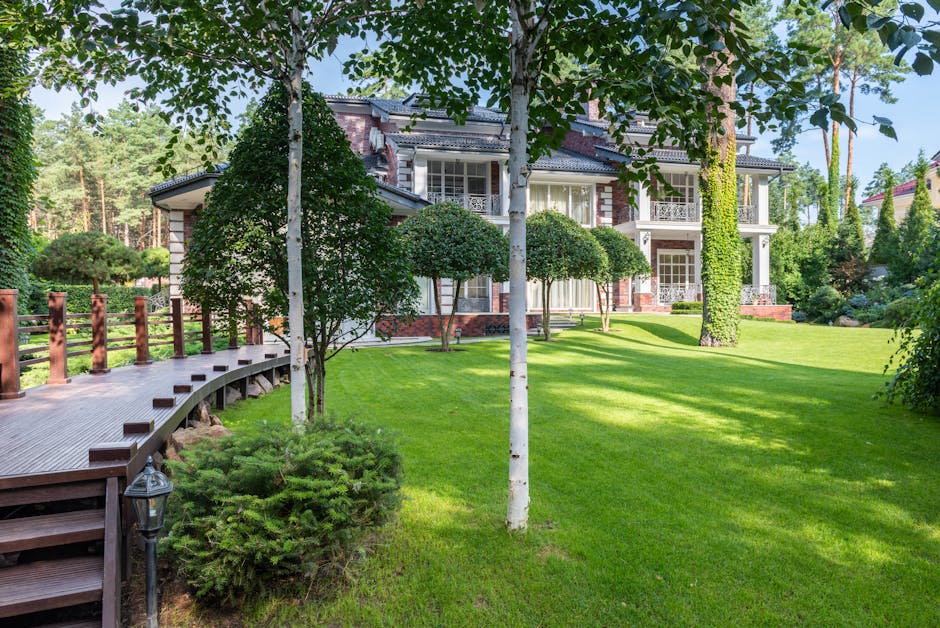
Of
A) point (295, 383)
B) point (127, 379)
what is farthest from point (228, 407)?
point (295, 383)

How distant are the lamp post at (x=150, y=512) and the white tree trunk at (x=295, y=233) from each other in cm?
150

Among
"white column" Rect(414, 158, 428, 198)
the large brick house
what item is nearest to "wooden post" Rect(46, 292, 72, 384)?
the large brick house

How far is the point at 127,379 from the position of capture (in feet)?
24.3

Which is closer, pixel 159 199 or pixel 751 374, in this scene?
pixel 751 374

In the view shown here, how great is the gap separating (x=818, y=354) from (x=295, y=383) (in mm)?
14281

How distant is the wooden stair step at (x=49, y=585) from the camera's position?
256 cm

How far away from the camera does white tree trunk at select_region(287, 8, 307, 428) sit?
421 cm

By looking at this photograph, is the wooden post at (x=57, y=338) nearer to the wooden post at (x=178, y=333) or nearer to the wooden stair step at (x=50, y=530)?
the wooden post at (x=178, y=333)

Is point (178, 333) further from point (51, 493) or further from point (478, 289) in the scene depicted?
point (478, 289)

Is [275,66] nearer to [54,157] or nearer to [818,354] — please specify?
[818,354]

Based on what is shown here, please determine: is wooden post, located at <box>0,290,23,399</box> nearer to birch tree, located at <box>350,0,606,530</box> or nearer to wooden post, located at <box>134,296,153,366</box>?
wooden post, located at <box>134,296,153,366</box>

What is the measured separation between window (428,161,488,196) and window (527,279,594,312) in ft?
18.0

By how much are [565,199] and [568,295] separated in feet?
14.9

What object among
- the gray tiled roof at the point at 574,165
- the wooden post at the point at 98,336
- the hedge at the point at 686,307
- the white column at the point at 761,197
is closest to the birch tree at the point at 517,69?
→ the wooden post at the point at 98,336
